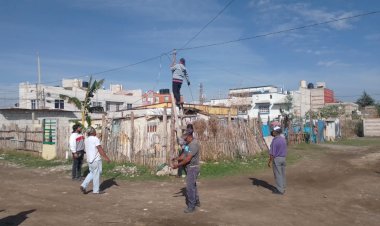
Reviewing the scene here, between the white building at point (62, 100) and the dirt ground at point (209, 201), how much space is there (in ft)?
102

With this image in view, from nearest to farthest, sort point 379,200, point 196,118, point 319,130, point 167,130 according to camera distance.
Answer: point 379,200, point 167,130, point 196,118, point 319,130

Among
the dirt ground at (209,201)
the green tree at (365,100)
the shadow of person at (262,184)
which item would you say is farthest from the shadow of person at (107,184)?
the green tree at (365,100)

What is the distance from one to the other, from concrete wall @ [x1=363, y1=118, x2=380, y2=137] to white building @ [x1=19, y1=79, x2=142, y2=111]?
28654mm

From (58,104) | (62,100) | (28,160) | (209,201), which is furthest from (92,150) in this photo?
(62,100)

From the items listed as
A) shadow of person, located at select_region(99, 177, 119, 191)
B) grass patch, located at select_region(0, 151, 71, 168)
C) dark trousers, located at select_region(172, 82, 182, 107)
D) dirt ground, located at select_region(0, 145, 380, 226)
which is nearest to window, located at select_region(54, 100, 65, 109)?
grass patch, located at select_region(0, 151, 71, 168)

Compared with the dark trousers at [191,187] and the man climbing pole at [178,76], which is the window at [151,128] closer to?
the man climbing pole at [178,76]

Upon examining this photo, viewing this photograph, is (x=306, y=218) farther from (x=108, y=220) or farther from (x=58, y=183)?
(x=58, y=183)

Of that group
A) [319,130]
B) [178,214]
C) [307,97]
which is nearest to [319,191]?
[178,214]

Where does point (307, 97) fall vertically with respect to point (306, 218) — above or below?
above

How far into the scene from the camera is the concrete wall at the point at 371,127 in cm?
3709

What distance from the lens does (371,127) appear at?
37.3 m

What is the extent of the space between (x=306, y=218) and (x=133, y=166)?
787 centimetres

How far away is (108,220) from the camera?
713 cm

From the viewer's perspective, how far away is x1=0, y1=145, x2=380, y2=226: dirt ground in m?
7.16
